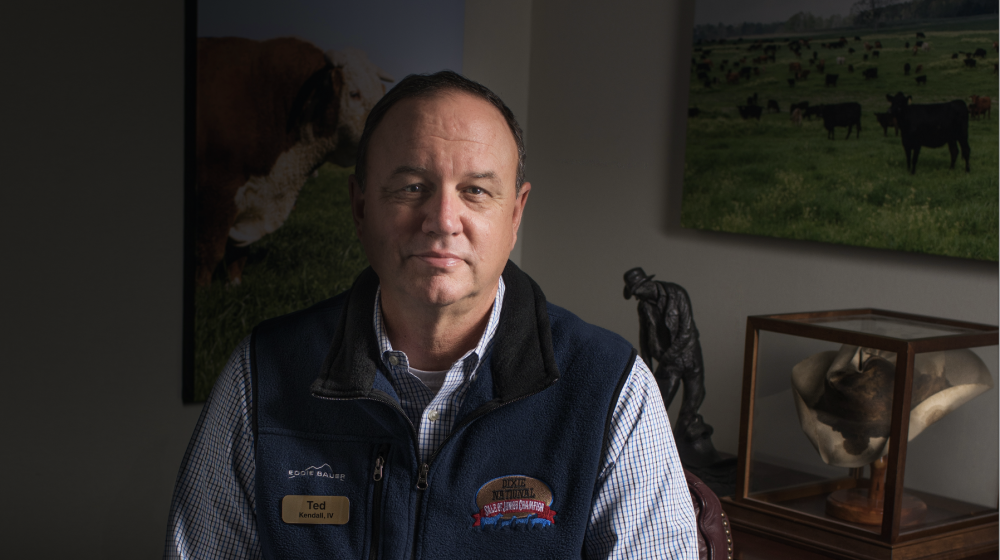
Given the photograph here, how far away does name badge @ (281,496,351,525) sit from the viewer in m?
1.11

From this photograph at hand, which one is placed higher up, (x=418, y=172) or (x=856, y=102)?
(x=856, y=102)

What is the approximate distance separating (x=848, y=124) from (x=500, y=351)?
1340mm

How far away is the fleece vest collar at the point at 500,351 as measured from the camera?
1.10 meters

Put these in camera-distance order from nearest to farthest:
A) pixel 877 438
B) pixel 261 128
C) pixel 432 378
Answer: pixel 432 378 → pixel 877 438 → pixel 261 128

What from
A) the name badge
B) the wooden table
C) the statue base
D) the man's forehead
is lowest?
the wooden table

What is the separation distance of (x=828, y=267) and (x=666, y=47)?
820 millimetres

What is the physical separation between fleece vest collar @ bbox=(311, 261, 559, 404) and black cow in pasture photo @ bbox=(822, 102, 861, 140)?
3.97 feet

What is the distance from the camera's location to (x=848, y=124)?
2.07 metres

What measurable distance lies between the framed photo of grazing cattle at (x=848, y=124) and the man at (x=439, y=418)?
3.63ft

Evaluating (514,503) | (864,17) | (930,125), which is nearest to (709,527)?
(514,503)

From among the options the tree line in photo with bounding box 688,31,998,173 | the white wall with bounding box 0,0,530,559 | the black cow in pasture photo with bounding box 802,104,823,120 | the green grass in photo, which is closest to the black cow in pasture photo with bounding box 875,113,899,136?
the tree line in photo with bounding box 688,31,998,173

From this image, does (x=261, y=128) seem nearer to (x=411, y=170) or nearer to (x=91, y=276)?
(x=91, y=276)

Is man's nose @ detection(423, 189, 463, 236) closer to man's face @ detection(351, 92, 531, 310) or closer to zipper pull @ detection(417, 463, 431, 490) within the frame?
man's face @ detection(351, 92, 531, 310)

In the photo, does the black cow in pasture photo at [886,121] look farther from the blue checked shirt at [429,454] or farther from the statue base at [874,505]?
the blue checked shirt at [429,454]
